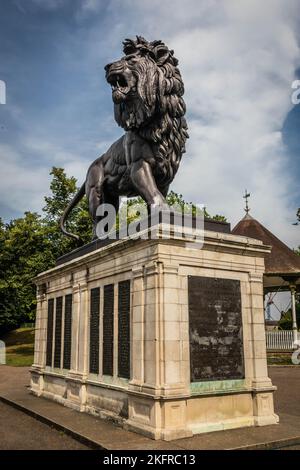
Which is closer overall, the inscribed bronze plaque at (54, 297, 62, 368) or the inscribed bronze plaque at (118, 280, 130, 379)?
the inscribed bronze plaque at (118, 280, 130, 379)

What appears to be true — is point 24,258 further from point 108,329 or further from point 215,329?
point 215,329

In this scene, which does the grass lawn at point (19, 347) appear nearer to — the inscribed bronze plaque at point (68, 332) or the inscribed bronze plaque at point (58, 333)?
the inscribed bronze plaque at point (58, 333)

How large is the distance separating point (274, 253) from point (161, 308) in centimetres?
2232

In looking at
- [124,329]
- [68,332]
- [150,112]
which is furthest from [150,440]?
[150,112]

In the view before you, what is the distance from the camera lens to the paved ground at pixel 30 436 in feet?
22.4

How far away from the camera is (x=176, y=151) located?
8664 millimetres

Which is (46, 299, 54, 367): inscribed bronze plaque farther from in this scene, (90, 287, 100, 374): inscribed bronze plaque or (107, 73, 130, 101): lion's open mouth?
(107, 73, 130, 101): lion's open mouth

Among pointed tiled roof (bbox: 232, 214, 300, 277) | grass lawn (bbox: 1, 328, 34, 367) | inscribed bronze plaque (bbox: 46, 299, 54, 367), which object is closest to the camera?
inscribed bronze plaque (bbox: 46, 299, 54, 367)

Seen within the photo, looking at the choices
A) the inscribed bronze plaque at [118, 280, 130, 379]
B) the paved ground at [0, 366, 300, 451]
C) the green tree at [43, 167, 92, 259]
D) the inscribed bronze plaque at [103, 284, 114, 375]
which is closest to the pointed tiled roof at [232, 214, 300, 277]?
the green tree at [43, 167, 92, 259]

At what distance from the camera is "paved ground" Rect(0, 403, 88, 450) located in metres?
6.83

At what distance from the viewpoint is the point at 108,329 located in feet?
28.3

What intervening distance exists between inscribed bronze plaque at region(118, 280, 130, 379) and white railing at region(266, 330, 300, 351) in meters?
19.9

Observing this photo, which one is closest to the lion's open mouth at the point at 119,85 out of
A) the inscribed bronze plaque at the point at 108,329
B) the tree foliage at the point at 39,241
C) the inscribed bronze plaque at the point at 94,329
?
the inscribed bronze plaque at the point at 108,329
